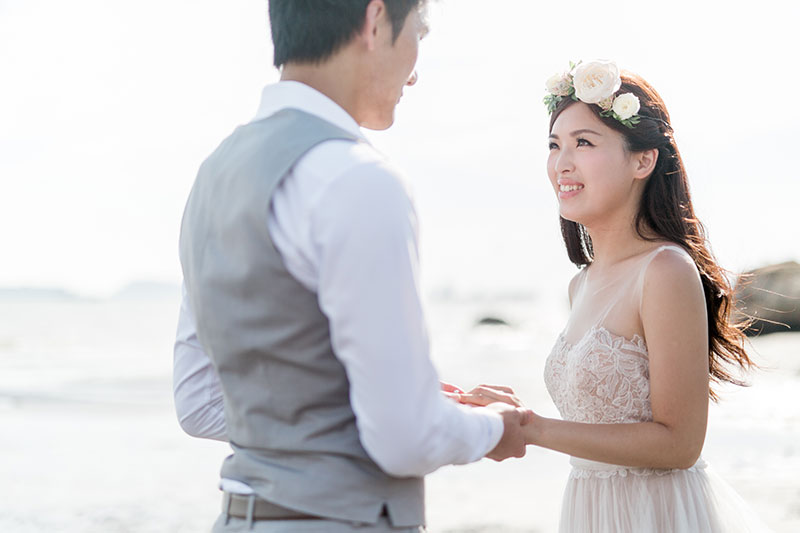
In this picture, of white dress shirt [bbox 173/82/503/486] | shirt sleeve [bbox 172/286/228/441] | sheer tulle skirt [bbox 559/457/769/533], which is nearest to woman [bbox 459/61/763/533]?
sheer tulle skirt [bbox 559/457/769/533]

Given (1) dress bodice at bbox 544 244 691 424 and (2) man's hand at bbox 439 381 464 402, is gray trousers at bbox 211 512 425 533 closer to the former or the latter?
(2) man's hand at bbox 439 381 464 402

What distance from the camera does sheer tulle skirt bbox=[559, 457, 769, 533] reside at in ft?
9.27

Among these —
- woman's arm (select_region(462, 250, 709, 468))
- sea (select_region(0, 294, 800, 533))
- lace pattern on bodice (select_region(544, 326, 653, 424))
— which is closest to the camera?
woman's arm (select_region(462, 250, 709, 468))

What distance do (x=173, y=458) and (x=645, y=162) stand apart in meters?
6.81

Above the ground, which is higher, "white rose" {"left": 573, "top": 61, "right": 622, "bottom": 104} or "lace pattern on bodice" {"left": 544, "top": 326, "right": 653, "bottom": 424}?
"white rose" {"left": 573, "top": 61, "right": 622, "bottom": 104}

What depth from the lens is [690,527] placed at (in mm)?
2814

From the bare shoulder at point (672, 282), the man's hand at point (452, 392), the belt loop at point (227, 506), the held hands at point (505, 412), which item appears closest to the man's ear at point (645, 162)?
the bare shoulder at point (672, 282)

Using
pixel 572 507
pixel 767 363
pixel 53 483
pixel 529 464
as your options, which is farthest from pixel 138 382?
pixel 572 507

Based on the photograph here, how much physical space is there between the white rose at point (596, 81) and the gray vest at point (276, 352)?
1.54m

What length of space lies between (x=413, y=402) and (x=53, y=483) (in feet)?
23.3

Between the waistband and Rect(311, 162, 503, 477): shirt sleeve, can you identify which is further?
the waistband

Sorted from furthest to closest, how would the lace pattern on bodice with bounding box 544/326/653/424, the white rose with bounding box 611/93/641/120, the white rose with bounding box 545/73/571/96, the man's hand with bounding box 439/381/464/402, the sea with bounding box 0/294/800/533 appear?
the sea with bounding box 0/294/800/533 → the white rose with bounding box 545/73/571/96 → the white rose with bounding box 611/93/641/120 → the lace pattern on bodice with bounding box 544/326/653/424 → the man's hand with bounding box 439/381/464/402

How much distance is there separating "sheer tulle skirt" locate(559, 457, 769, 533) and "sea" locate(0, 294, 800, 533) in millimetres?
740

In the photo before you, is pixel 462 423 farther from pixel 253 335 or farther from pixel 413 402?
pixel 253 335
